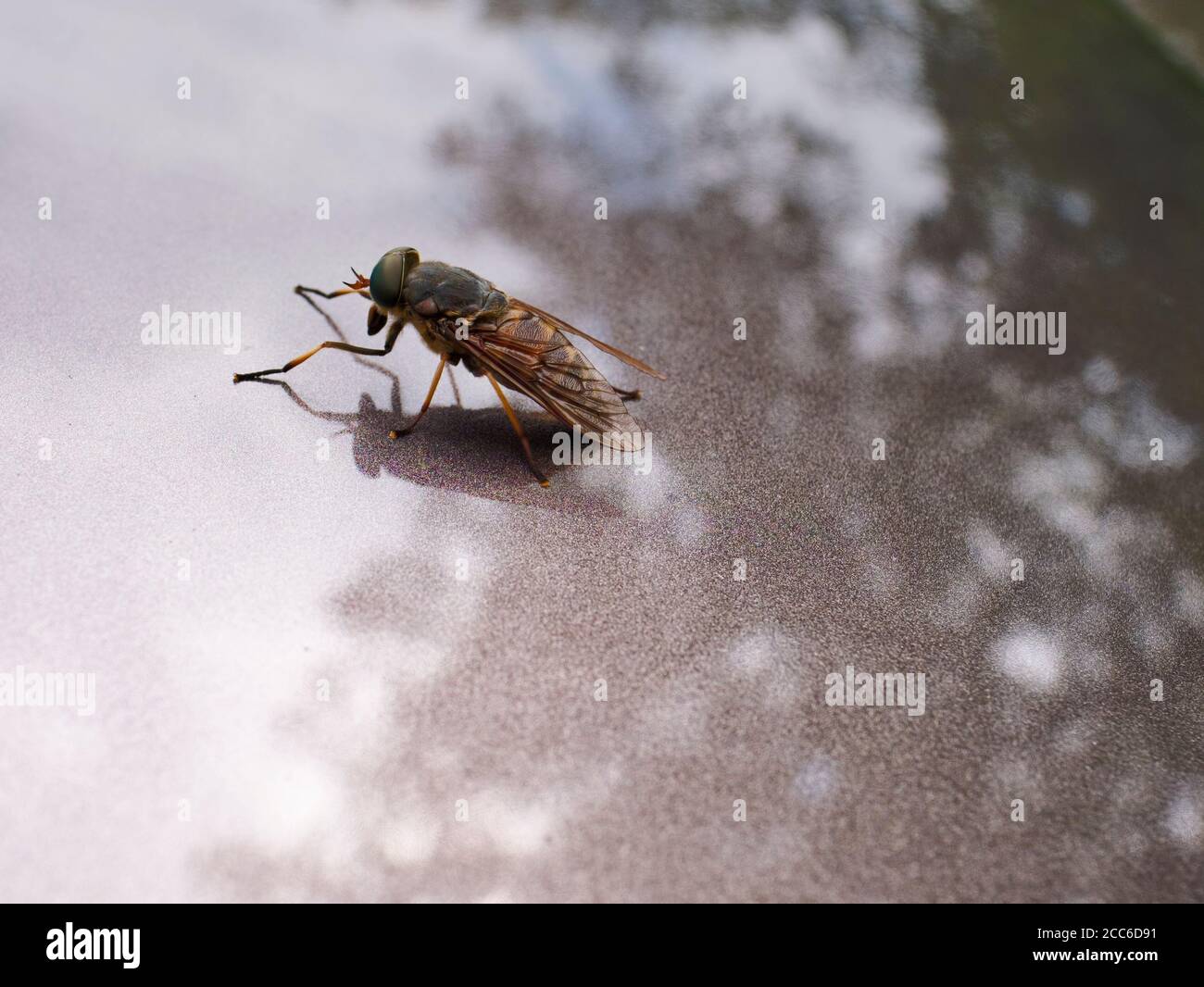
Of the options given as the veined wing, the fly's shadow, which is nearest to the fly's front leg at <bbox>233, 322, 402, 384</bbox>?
the fly's shadow

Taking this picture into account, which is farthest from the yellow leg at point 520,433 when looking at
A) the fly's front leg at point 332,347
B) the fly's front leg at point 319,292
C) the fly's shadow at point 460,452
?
the fly's front leg at point 319,292

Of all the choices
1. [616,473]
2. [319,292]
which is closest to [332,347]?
[319,292]

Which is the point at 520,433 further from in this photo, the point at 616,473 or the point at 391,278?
the point at 391,278

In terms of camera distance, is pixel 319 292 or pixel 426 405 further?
pixel 319 292

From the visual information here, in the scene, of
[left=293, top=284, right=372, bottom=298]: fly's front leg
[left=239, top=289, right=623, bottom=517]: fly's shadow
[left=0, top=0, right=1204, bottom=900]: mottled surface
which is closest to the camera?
[left=0, top=0, right=1204, bottom=900]: mottled surface

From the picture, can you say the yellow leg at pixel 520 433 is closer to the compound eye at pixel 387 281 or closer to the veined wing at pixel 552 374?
the veined wing at pixel 552 374

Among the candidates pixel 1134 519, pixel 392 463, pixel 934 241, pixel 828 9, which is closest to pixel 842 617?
pixel 1134 519

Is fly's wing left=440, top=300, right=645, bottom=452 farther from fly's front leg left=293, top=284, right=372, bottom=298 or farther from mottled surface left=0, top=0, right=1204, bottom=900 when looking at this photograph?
fly's front leg left=293, top=284, right=372, bottom=298
